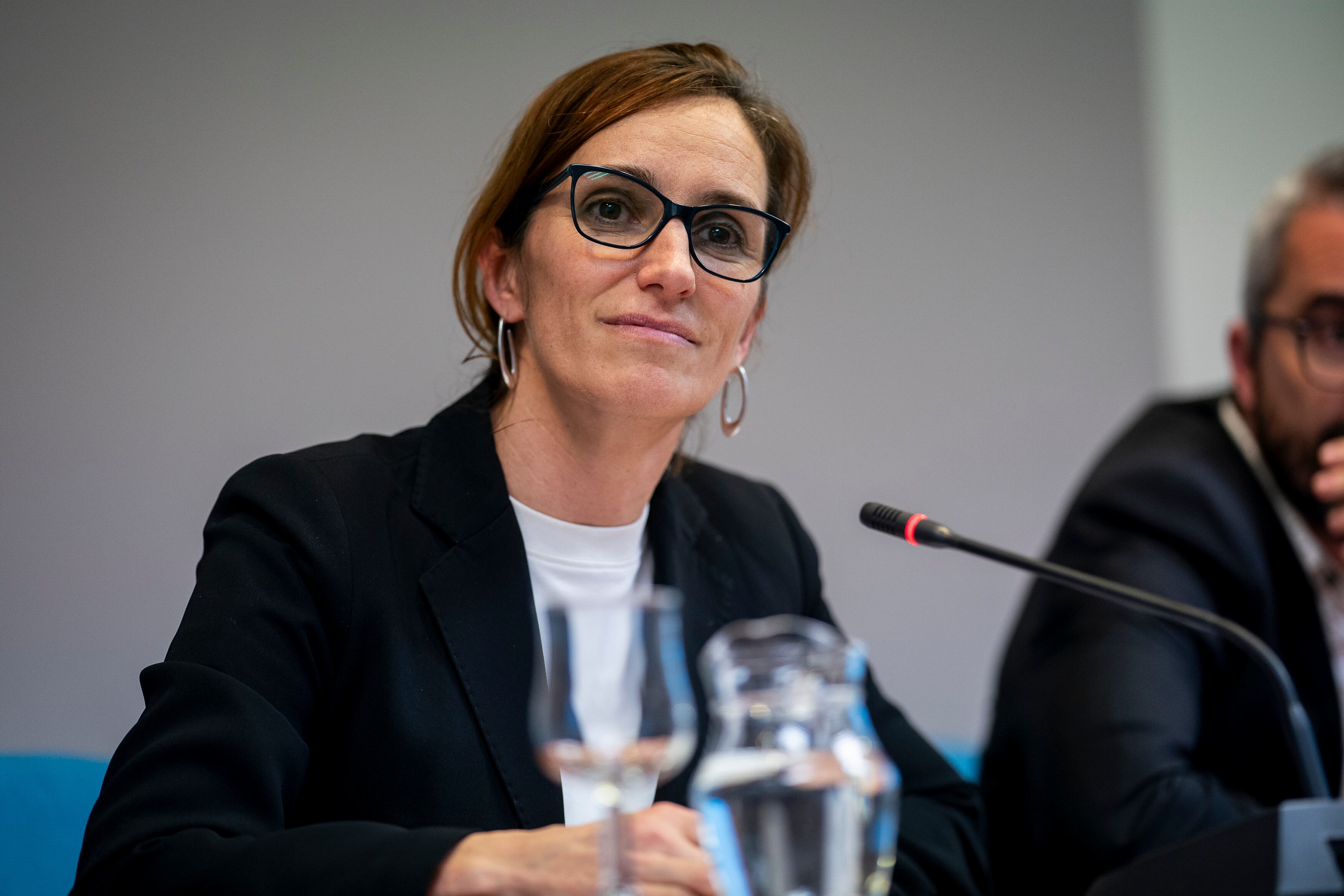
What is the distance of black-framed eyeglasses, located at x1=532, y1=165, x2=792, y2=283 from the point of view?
125 centimetres

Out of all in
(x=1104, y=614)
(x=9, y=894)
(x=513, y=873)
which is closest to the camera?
(x=513, y=873)

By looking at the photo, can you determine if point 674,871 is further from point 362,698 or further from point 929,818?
point 929,818

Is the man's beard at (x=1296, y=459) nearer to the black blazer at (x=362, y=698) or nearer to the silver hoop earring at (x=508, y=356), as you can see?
the black blazer at (x=362, y=698)

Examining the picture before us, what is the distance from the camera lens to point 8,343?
130cm

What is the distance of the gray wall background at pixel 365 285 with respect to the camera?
1.32m

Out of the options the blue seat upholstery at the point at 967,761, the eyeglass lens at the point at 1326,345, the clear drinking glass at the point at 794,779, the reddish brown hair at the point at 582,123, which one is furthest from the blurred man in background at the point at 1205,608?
the clear drinking glass at the point at 794,779

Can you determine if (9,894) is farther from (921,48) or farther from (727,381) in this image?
(921,48)

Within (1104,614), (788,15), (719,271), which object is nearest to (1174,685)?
(1104,614)

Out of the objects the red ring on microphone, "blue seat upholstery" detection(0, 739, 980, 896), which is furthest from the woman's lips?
"blue seat upholstery" detection(0, 739, 980, 896)

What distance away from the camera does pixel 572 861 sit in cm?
73

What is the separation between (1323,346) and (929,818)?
969mm

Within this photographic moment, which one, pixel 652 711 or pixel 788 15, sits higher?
pixel 788 15

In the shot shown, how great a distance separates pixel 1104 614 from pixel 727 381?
0.62m

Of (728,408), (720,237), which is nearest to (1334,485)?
(728,408)
